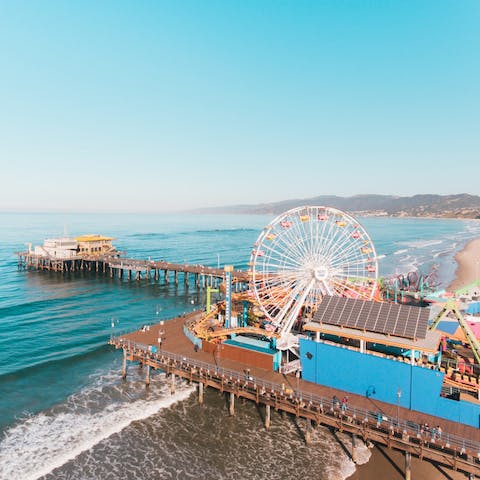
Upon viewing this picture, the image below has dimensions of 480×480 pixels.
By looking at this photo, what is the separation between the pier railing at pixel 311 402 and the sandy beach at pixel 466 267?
67.8 metres

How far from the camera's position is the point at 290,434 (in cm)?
3288

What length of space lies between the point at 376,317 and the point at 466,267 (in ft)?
334

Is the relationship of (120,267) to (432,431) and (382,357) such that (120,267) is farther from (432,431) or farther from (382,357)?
(432,431)

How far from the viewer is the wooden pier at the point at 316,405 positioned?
85.1ft

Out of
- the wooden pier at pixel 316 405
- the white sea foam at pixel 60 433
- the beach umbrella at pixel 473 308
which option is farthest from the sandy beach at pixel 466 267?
the white sea foam at pixel 60 433

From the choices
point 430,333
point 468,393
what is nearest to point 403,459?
point 468,393

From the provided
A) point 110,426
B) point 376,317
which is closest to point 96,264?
point 110,426

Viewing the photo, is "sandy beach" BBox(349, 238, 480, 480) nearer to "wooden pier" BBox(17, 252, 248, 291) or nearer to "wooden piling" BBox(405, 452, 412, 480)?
"wooden piling" BBox(405, 452, 412, 480)

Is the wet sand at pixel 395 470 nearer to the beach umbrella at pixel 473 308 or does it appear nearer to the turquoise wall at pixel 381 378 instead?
the turquoise wall at pixel 381 378

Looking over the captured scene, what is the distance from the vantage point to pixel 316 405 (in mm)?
30906

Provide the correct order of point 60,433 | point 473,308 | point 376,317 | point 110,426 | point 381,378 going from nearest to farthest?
point 381,378 → point 60,433 → point 110,426 → point 376,317 → point 473,308

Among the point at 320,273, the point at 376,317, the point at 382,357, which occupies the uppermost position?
the point at 320,273

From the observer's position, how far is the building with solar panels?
1147 inches

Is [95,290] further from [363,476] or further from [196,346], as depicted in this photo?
[363,476]
